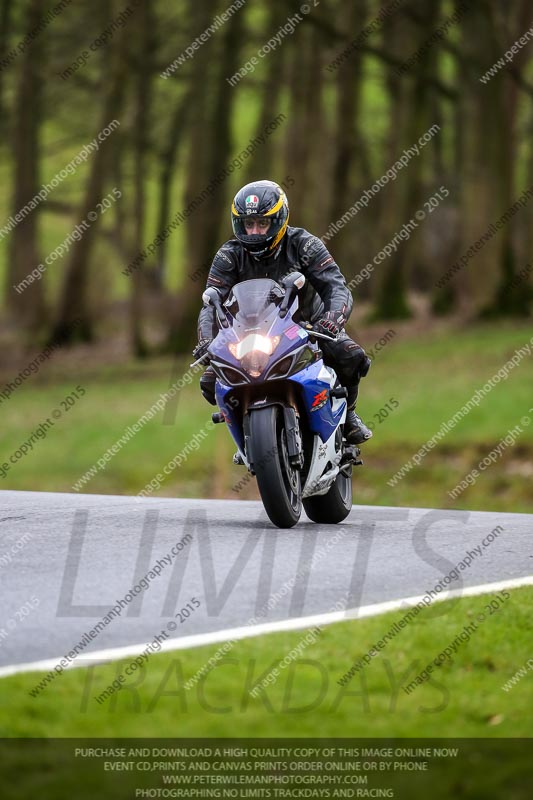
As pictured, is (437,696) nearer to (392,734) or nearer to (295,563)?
(392,734)

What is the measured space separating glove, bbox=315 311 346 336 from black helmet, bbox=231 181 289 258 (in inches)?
24.8

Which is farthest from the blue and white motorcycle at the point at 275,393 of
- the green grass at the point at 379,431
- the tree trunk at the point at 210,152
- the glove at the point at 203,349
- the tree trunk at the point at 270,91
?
the tree trunk at the point at 270,91

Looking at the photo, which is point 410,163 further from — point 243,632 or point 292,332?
point 243,632

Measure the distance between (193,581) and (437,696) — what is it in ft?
6.92

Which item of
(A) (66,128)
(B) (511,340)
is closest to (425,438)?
(B) (511,340)

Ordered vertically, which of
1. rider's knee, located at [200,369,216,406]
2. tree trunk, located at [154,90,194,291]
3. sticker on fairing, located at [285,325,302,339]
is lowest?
tree trunk, located at [154,90,194,291]

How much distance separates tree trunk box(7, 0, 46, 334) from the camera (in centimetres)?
3653

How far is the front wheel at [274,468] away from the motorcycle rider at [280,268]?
0.80 meters

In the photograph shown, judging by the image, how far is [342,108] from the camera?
33750 mm

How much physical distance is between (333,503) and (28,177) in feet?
94.4

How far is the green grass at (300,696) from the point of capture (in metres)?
5.37

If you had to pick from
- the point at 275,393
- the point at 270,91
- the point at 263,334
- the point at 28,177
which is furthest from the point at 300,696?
the point at 28,177

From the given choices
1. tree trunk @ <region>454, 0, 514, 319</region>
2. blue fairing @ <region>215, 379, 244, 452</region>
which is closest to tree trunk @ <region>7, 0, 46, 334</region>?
tree trunk @ <region>454, 0, 514, 319</region>

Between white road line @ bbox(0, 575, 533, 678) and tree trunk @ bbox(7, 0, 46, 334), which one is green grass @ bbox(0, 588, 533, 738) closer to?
white road line @ bbox(0, 575, 533, 678)
